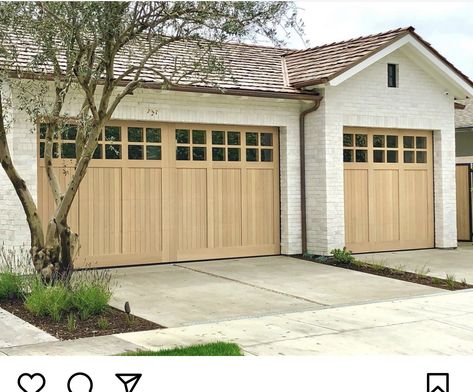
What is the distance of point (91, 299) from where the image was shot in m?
9.22

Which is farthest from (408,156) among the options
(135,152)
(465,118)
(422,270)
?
(135,152)

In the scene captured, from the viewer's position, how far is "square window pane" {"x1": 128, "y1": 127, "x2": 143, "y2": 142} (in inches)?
538

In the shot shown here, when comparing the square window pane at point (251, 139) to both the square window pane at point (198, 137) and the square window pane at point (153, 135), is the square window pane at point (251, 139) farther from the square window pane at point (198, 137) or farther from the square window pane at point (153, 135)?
the square window pane at point (153, 135)

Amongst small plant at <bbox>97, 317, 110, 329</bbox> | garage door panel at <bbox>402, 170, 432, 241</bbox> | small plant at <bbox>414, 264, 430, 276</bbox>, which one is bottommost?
small plant at <bbox>97, 317, 110, 329</bbox>

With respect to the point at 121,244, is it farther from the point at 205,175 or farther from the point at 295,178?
the point at 295,178

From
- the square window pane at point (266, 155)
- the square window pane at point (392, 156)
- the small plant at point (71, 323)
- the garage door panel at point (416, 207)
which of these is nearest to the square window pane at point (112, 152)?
the square window pane at point (266, 155)

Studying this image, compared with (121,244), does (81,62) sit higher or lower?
higher

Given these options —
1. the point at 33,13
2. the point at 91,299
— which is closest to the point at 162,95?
the point at 33,13

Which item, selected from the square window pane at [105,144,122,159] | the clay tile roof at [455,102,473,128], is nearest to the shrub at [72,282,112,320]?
the square window pane at [105,144,122,159]

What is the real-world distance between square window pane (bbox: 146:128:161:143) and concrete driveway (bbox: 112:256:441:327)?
2325 mm

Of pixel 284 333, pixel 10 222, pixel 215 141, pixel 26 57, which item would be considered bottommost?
pixel 284 333

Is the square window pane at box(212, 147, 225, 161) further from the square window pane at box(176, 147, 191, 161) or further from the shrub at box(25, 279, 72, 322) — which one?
the shrub at box(25, 279, 72, 322)

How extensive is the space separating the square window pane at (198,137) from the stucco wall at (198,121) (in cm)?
32

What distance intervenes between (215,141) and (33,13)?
581 centimetres
